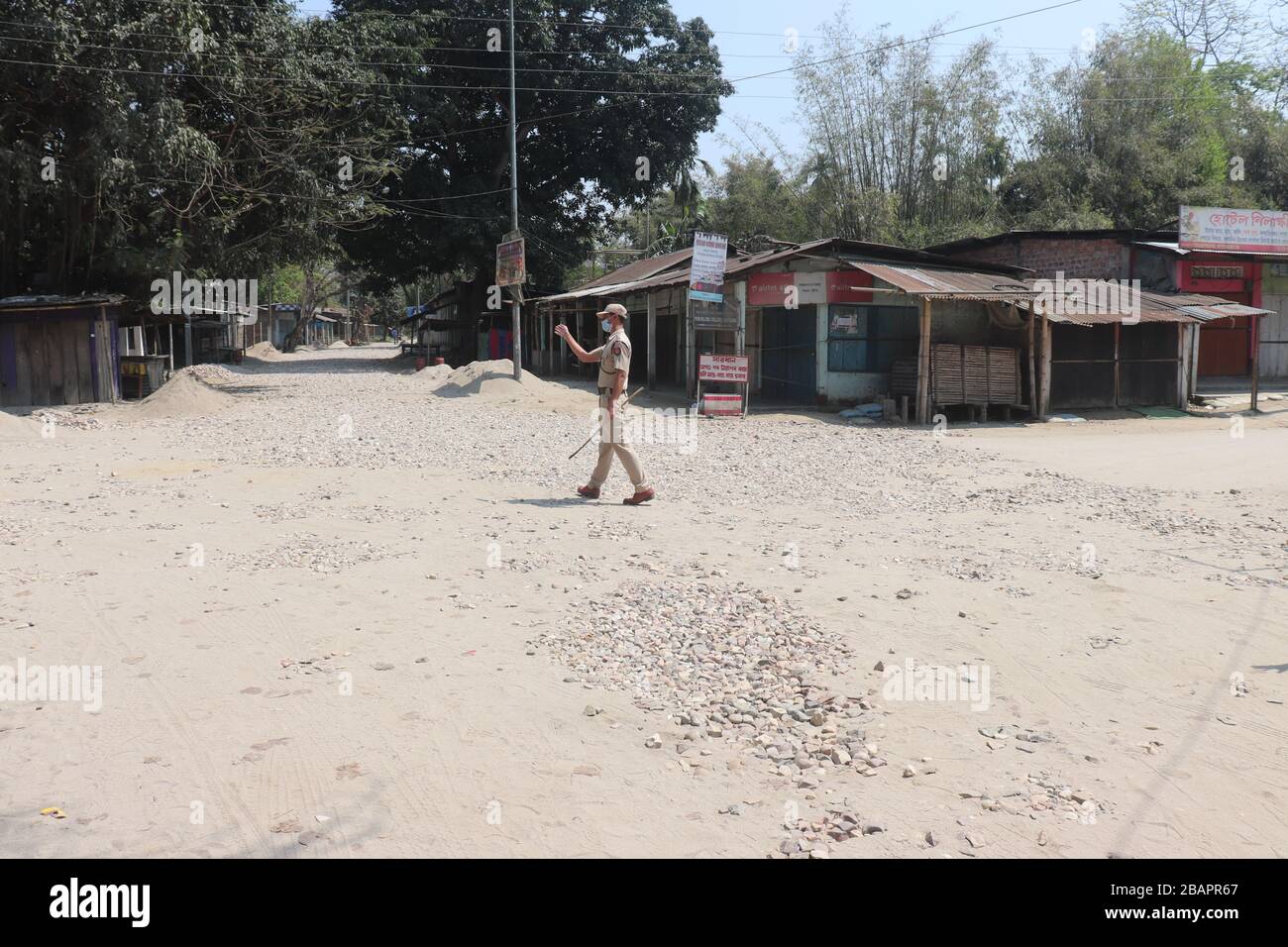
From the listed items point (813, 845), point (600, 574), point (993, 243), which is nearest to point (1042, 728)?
point (813, 845)

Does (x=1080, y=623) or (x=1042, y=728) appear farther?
(x=1080, y=623)

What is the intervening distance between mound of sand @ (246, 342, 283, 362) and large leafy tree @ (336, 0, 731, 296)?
1459 centimetres

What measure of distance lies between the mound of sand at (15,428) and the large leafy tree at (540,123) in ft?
66.0

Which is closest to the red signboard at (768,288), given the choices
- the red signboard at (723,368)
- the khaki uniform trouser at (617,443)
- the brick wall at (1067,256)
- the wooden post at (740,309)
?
the wooden post at (740,309)

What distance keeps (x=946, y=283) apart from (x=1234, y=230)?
31.7 feet

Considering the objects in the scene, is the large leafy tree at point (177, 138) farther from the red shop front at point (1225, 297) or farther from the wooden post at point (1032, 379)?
the red shop front at point (1225, 297)

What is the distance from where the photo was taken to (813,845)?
11.6 ft

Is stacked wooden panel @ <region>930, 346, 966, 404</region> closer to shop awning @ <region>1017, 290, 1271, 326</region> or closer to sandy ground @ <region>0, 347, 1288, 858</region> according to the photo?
shop awning @ <region>1017, 290, 1271, 326</region>

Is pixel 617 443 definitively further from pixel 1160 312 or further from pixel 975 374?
pixel 1160 312

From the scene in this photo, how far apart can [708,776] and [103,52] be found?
66.9 feet

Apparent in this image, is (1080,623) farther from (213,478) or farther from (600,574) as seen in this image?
(213,478)

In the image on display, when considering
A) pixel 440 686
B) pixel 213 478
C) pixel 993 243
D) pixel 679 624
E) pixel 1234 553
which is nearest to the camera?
pixel 440 686

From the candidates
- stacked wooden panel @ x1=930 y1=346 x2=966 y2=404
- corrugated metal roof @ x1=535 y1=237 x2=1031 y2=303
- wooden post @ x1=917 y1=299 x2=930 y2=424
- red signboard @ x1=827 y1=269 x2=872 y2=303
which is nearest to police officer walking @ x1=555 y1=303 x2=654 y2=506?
wooden post @ x1=917 y1=299 x2=930 y2=424

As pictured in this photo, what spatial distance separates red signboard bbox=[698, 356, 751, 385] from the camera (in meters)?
19.5
